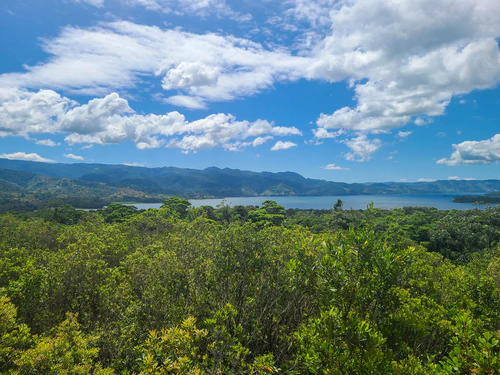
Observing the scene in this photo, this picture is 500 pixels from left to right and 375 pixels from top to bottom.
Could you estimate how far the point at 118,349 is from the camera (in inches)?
395

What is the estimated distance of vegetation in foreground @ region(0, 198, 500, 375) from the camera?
6.29 metres

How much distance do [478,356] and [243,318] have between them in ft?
25.4

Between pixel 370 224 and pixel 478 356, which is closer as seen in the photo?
pixel 478 356

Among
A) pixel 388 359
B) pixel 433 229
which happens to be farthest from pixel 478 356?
pixel 433 229

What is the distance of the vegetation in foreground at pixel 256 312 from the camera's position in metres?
6.29

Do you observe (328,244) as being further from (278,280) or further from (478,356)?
(278,280)

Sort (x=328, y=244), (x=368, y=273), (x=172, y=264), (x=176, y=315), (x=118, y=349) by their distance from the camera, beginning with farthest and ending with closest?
(x=172, y=264)
(x=176, y=315)
(x=118, y=349)
(x=328, y=244)
(x=368, y=273)

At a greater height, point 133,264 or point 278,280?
point 278,280

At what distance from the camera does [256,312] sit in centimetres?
1143

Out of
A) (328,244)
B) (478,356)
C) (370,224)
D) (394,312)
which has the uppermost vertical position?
(370,224)

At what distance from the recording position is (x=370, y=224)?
7977 millimetres

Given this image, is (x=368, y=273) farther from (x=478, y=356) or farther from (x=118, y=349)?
(x=118, y=349)

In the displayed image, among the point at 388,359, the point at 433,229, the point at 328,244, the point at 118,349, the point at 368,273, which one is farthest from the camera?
the point at 433,229

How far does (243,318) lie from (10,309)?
24.2ft
